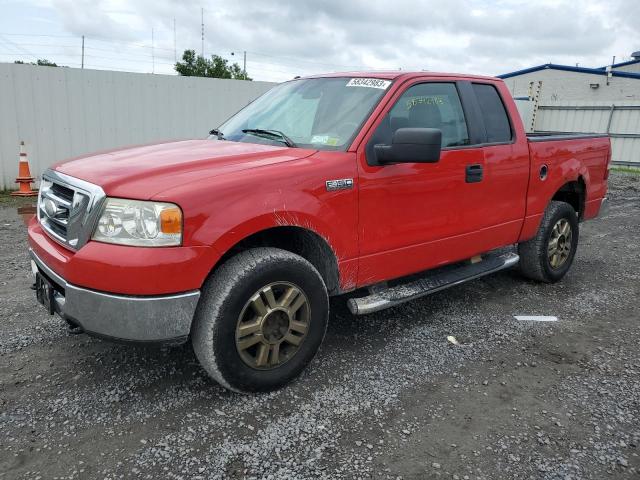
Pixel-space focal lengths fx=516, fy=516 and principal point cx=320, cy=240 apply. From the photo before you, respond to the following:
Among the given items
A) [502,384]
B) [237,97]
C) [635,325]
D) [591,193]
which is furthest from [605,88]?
[502,384]

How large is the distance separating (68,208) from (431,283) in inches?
98.0

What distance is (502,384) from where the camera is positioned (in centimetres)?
324

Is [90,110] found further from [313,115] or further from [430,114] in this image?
[430,114]

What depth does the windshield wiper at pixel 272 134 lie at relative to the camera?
3.43m

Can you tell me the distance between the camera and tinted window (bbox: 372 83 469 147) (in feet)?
11.2

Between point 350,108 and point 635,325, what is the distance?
9.70ft

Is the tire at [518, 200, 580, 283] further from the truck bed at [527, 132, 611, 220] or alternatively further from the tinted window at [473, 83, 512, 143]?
the tinted window at [473, 83, 512, 143]

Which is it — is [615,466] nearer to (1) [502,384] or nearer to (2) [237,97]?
(1) [502,384]

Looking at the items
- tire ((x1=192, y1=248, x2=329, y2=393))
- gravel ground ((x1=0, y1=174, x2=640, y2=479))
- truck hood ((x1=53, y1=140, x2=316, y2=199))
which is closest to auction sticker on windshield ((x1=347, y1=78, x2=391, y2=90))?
truck hood ((x1=53, y1=140, x2=316, y2=199))

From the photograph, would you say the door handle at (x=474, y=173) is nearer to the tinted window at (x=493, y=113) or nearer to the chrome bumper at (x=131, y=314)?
the tinted window at (x=493, y=113)

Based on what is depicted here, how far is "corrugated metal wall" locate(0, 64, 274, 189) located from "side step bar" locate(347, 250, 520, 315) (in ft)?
27.2

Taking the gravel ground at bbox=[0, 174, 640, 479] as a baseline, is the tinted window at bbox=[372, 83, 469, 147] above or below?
above

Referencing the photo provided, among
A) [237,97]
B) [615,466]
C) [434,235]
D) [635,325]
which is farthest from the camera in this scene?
[237,97]

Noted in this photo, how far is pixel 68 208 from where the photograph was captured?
2.81m
